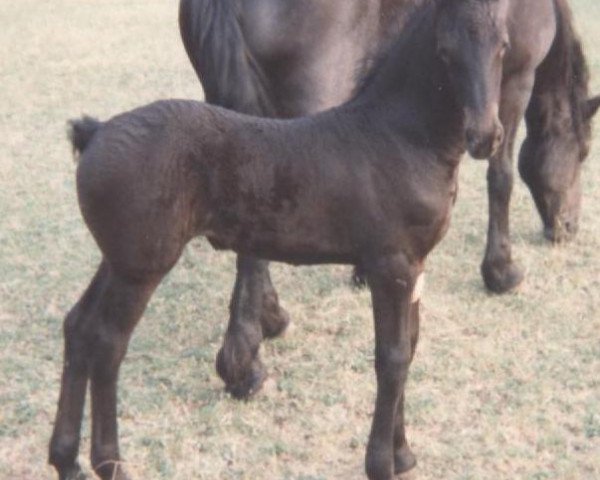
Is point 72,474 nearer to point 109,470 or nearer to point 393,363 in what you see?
point 109,470

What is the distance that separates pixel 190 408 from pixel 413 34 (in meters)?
1.91

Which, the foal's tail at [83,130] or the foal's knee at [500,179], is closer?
the foal's tail at [83,130]

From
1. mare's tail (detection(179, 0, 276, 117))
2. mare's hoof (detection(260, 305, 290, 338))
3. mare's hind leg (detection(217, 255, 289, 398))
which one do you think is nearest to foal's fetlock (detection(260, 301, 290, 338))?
mare's hoof (detection(260, 305, 290, 338))

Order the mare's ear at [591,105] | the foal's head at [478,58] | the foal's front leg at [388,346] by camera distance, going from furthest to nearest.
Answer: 1. the mare's ear at [591,105]
2. the foal's front leg at [388,346]
3. the foal's head at [478,58]

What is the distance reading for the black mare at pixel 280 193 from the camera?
10.1ft

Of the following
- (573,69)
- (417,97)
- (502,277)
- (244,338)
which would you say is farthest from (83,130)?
(573,69)

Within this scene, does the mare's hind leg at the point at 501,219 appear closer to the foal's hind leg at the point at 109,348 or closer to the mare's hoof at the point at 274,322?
the mare's hoof at the point at 274,322

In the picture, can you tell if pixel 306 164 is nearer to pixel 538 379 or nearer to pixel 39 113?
pixel 538 379

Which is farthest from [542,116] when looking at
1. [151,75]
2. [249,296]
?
[151,75]

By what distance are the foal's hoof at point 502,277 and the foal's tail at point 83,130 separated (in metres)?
2.93

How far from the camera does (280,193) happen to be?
10.5ft

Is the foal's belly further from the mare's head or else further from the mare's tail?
the mare's head

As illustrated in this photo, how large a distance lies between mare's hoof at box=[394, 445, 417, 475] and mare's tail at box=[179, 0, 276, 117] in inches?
56.7

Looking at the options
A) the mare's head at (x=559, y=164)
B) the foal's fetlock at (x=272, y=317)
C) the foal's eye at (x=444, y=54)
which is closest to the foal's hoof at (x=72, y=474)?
the foal's fetlock at (x=272, y=317)
